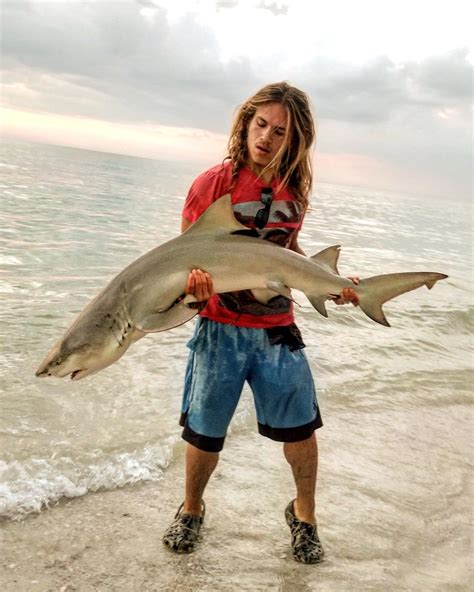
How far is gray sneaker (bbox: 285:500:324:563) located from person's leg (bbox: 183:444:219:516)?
0.56 metres

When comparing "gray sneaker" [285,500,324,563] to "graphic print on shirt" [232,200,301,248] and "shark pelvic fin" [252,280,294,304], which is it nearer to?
"shark pelvic fin" [252,280,294,304]

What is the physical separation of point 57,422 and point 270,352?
2.37 meters

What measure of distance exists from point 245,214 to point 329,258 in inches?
19.6

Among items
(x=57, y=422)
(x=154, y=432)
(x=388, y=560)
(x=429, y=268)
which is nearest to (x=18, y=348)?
(x=57, y=422)

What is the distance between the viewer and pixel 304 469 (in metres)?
3.06

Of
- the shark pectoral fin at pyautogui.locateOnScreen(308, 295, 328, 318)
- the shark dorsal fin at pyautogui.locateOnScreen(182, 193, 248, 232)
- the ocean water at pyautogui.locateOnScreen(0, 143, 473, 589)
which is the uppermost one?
the shark dorsal fin at pyautogui.locateOnScreen(182, 193, 248, 232)

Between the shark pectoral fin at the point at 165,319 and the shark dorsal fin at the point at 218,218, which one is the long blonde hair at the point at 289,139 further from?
the shark pectoral fin at the point at 165,319

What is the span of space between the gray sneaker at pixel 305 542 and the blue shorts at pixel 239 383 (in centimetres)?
58

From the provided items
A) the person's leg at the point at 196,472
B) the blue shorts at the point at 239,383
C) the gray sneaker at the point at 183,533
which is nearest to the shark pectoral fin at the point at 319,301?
the blue shorts at the point at 239,383

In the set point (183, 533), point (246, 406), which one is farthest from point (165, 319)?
point (246, 406)

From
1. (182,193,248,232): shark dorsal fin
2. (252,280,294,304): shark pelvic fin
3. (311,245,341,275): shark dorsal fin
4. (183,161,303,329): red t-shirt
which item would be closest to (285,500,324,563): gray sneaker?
(183,161,303,329): red t-shirt

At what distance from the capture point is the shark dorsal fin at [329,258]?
2.89 metres

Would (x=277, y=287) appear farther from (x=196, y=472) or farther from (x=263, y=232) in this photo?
(x=196, y=472)

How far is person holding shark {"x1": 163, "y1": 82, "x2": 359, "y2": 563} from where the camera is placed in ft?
9.40
